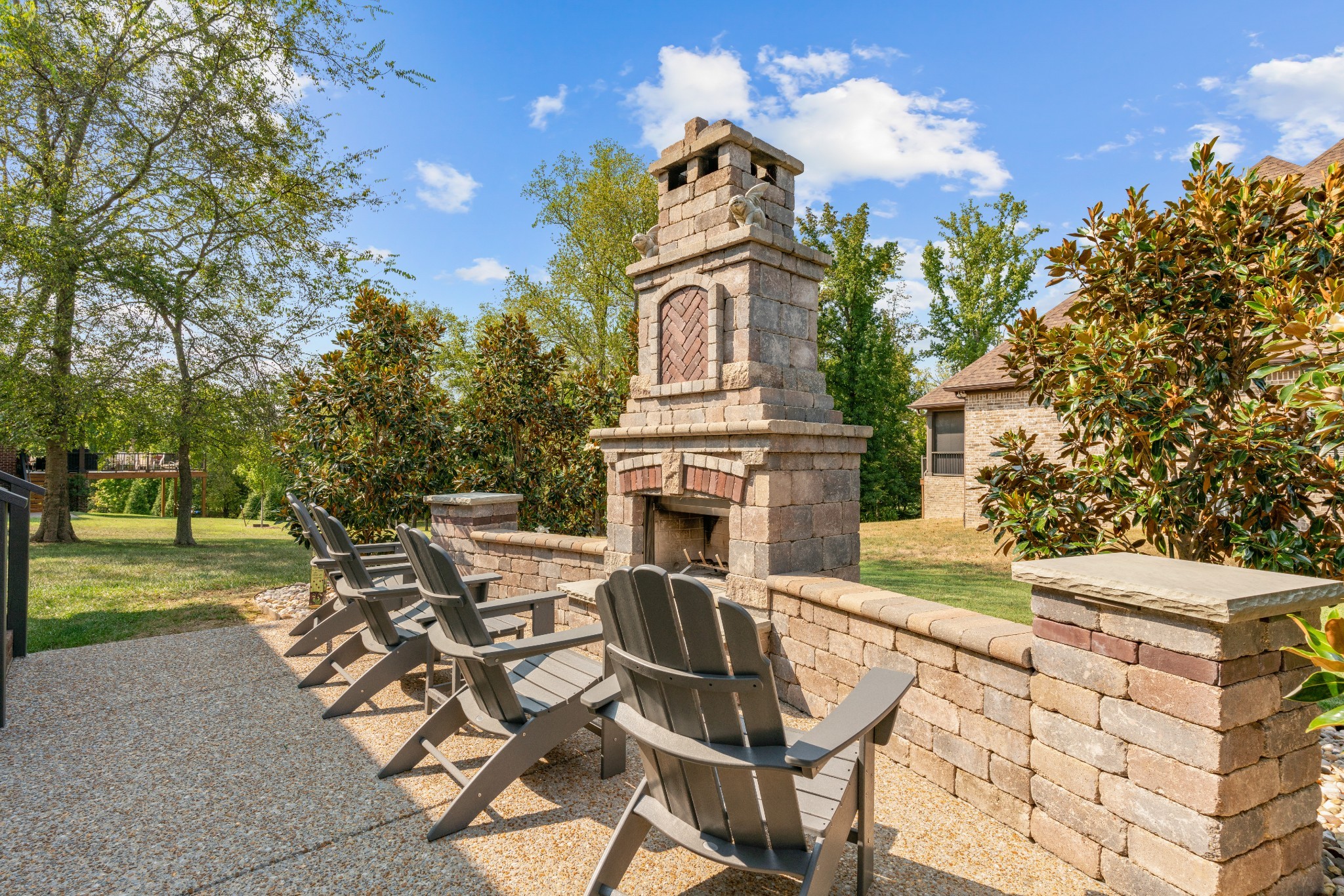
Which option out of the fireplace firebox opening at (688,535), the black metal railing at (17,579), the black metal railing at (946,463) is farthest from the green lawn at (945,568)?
the black metal railing at (17,579)

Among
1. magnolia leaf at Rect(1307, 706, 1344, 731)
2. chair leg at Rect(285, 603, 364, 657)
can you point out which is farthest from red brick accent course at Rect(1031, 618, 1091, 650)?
chair leg at Rect(285, 603, 364, 657)

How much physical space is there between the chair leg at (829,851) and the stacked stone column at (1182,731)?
3.28ft

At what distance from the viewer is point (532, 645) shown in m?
2.88

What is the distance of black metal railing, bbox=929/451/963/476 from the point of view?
1708 cm

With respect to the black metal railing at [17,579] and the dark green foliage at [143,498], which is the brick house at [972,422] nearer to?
A: the black metal railing at [17,579]

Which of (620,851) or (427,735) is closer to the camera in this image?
(620,851)

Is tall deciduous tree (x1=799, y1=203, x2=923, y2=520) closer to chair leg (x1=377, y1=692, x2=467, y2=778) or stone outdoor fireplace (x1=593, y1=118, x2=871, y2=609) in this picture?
stone outdoor fireplace (x1=593, y1=118, x2=871, y2=609)

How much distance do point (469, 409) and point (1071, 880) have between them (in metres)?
8.63

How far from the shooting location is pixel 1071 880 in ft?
7.52

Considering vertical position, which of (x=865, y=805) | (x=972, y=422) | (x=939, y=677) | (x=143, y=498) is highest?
(x=972, y=422)

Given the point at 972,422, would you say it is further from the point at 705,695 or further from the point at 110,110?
the point at 110,110

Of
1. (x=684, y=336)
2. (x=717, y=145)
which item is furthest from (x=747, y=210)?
(x=684, y=336)

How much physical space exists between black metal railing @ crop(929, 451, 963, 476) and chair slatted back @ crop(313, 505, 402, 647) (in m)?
A: 16.2

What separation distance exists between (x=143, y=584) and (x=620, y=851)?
944 cm
